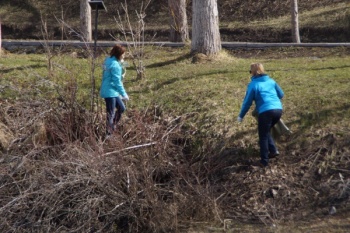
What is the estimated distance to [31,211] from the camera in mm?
10219

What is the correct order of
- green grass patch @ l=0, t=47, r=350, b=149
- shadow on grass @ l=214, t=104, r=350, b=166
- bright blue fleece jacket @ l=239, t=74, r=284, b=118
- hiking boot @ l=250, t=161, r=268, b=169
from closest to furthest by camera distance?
bright blue fleece jacket @ l=239, t=74, r=284, b=118 → hiking boot @ l=250, t=161, r=268, b=169 → shadow on grass @ l=214, t=104, r=350, b=166 → green grass patch @ l=0, t=47, r=350, b=149

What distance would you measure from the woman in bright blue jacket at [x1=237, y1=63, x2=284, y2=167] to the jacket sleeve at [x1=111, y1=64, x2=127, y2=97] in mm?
2183

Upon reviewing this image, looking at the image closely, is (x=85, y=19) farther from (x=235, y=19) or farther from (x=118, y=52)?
(x=118, y=52)

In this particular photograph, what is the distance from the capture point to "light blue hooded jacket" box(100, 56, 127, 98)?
1178cm

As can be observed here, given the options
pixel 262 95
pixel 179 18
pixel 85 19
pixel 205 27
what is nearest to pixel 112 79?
pixel 262 95

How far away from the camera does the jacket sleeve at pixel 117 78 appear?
1177 centimetres

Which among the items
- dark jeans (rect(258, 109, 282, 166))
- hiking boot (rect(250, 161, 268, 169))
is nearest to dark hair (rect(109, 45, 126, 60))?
dark jeans (rect(258, 109, 282, 166))

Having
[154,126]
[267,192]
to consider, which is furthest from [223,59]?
[267,192]

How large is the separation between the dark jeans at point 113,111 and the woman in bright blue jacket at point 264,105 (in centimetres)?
224

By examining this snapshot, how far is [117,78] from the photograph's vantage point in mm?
11820

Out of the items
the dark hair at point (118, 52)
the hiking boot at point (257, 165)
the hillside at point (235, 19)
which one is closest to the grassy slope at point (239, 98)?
the hiking boot at point (257, 165)

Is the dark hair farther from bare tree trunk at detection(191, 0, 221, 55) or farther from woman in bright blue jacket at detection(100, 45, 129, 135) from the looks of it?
bare tree trunk at detection(191, 0, 221, 55)

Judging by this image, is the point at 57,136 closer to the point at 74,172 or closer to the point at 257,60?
the point at 74,172

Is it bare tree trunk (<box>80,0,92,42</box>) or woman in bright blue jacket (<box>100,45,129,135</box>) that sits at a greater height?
bare tree trunk (<box>80,0,92,42</box>)
